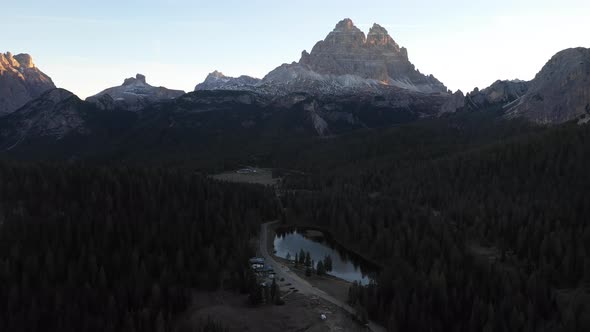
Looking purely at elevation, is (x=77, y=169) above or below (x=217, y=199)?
above

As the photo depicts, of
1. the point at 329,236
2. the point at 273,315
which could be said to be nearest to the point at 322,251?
the point at 329,236

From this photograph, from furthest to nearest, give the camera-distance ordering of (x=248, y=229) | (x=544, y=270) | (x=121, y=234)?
(x=248, y=229), (x=121, y=234), (x=544, y=270)

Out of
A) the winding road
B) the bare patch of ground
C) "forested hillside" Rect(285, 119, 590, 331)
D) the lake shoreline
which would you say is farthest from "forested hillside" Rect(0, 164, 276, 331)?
"forested hillside" Rect(285, 119, 590, 331)

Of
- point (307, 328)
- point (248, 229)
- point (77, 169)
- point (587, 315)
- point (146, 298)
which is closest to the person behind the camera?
point (587, 315)

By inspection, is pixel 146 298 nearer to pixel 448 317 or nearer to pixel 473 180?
pixel 448 317

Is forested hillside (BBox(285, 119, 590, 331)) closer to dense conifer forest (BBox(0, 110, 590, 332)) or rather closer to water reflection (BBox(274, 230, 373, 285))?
dense conifer forest (BBox(0, 110, 590, 332))

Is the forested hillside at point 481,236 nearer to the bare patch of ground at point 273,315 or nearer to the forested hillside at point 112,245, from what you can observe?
the bare patch of ground at point 273,315

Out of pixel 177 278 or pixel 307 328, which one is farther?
pixel 177 278

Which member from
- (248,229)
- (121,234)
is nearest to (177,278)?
(121,234)
